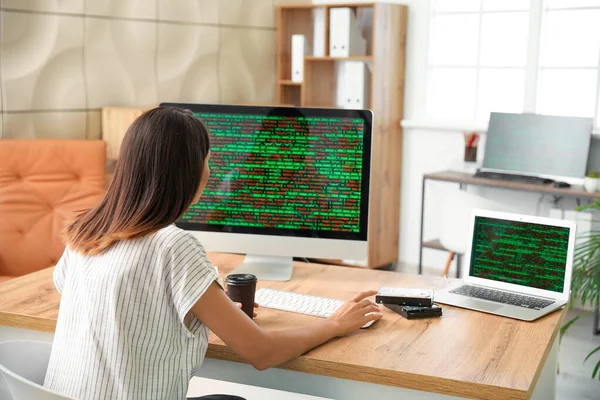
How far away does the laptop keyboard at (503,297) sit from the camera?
→ 1.83 metres

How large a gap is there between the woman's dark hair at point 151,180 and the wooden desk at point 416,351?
34 cm

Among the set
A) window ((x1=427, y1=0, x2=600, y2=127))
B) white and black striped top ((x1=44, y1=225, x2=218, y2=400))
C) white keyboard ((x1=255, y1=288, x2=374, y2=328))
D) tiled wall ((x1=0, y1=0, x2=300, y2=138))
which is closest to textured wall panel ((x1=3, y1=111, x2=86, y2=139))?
tiled wall ((x1=0, y1=0, x2=300, y2=138))

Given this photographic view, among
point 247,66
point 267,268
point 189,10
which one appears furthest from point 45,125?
point 267,268

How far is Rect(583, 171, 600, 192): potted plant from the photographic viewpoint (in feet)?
13.5

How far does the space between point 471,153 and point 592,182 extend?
3.04ft

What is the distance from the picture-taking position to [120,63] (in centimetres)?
432

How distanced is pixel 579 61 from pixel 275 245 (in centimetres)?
325

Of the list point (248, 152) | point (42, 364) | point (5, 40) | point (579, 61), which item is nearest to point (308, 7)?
point (579, 61)

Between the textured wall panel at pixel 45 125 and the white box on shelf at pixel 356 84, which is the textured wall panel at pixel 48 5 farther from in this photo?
the white box on shelf at pixel 356 84

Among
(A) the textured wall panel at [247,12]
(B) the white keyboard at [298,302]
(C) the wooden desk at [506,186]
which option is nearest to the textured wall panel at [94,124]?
(A) the textured wall panel at [247,12]

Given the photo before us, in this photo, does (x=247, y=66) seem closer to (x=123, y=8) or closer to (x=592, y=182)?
(x=123, y=8)

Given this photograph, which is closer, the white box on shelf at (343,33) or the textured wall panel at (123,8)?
the textured wall panel at (123,8)

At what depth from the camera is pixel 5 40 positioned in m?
3.69

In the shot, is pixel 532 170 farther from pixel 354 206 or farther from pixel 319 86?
pixel 354 206
